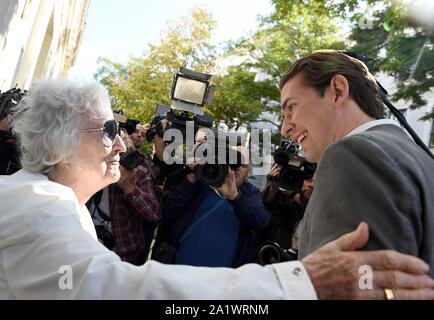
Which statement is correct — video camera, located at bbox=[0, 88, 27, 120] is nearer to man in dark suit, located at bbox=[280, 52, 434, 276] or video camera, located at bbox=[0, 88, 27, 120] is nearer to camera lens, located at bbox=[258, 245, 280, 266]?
camera lens, located at bbox=[258, 245, 280, 266]

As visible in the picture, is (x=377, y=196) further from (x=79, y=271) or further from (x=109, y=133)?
(x=109, y=133)

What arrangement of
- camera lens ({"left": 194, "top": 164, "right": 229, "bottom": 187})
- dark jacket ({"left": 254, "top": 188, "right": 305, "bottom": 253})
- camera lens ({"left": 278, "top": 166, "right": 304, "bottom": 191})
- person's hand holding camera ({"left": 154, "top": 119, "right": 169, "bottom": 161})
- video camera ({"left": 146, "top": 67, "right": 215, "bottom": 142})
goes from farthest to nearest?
person's hand holding camera ({"left": 154, "top": 119, "right": 169, "bottom": 161}) → video camera ({"left": 146, "top": 67, "right": 215, "bottom": 142}) → dark jacket ({"left": 254, "top": 188, "right": 305, "bottom": 253}) → camera lens ({"left": 278, "top": 166, "right": 304, "bottom": 191}) → camera lens ({"left": 194, "top": 164, "right": 229, "bottom": 187})

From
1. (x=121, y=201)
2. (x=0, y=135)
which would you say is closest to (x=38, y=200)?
(x=121, y=201)

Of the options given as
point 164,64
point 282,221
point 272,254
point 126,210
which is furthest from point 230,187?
point 164,64

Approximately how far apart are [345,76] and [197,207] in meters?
2.28

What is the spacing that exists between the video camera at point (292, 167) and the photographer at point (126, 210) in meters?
1.37

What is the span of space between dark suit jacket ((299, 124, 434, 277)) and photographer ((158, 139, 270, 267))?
2093 millimetres

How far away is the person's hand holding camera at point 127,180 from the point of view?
3.36 metres

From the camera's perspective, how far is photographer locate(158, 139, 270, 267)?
131 inches

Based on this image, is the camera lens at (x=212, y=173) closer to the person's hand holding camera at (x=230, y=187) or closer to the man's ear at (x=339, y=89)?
the person's hand holding camera at (x=230, y=187)

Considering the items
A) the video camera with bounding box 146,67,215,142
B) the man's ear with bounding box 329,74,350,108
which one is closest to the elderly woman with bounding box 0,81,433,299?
the man's ear with bounding box 329,74,350,108
